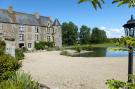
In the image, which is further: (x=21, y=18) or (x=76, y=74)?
(x=21, y=18)

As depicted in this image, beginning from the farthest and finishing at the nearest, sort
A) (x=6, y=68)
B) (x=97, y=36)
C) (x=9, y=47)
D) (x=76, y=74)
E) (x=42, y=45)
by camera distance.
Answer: (x=97, y=36) → (x=42, y=45) → (x=9, y=47) → (x=76, y=74) → (x=6, y=68)

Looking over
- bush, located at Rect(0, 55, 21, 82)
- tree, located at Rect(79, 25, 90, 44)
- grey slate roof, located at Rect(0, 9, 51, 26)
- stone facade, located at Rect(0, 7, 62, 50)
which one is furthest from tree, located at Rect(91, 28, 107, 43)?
bush, located at Rect(0, 55, 21, 82)

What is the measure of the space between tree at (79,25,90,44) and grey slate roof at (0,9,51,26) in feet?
168

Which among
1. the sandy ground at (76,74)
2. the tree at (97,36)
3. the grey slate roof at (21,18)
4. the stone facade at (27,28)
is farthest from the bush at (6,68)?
the tree at (97,36)

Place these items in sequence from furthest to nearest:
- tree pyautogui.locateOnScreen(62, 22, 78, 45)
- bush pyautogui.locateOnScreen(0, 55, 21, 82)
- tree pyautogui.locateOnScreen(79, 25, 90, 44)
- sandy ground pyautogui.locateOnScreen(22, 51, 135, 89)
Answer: tree pyautogui.locateOnScreen(79, 25, 90, 44) → tree pyautogui.locateOnScreen(62, 22, 78, 45) → sandy ground pyautogui.locateOnScreen(22, 51, 135, 89) → bush pyautogui.locateOnScreen(0, 55, 21, 82)

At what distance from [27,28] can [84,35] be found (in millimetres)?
66663

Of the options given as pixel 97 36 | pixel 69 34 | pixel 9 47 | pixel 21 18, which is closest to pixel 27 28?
pixel 21 18

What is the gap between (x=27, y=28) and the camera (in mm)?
52969

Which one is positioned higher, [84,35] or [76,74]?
[84,35]

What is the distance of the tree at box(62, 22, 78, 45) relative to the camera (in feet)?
335

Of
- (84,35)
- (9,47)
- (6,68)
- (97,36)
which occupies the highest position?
(84,35)

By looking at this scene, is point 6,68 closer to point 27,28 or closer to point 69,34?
Result: point 27,28

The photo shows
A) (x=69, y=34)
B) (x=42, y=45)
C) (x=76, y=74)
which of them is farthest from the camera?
(x=69, y=34)

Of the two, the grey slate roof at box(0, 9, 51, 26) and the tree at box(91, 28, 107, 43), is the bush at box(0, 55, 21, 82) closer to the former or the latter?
the grey slate roof at box(0, 9, 51, 26)
